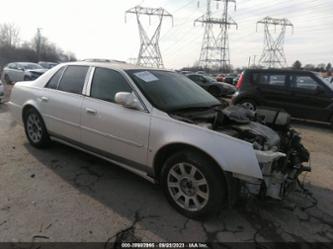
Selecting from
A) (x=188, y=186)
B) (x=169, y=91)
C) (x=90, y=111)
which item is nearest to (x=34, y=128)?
(x=90, y=111)

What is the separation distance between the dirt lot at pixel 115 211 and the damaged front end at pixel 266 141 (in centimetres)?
41

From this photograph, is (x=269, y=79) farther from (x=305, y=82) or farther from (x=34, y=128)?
(x=34, y=128)

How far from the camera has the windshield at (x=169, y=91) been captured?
3623 millimetres

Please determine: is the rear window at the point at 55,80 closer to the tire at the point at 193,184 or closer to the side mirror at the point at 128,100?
the side mirror at the point at 128,100

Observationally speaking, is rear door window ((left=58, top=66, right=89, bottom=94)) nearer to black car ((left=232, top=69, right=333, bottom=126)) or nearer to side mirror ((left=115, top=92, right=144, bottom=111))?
side mirror ((left=115, top=92, right=144, bottom=111))

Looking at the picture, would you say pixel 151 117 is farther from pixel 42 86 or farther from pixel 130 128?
pixel 42 86

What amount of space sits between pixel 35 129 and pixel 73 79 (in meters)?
1.28

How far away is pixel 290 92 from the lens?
8.88 metres

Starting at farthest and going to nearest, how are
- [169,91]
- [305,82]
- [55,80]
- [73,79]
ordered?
[305,82] → [55,80] → [73,79] → [169,91]

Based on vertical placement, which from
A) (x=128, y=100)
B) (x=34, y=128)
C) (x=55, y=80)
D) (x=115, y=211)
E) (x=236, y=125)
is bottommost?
(x=115, y=211)

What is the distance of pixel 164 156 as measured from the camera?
11.0ft

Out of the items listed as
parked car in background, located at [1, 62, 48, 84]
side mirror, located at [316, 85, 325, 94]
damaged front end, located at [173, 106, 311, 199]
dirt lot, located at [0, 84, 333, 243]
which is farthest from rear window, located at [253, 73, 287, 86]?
parked car in background, located at [1, 62, 48, 84]

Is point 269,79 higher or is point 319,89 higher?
point 269,79

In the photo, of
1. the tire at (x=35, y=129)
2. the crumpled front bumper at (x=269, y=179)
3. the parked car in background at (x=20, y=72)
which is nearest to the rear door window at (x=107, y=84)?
the tire at (x=35, y=129)
